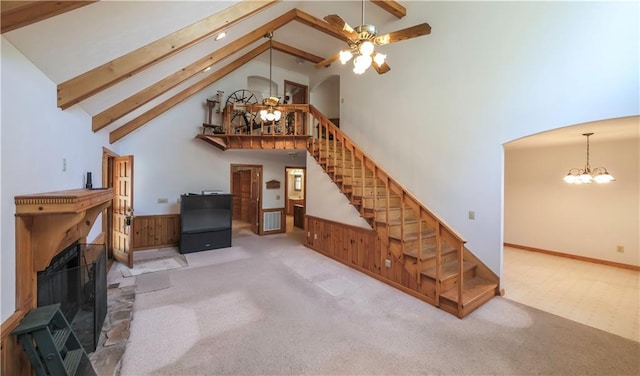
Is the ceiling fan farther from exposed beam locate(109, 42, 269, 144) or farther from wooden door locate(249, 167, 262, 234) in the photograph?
wooden door locate(249, 167, 262, 234)

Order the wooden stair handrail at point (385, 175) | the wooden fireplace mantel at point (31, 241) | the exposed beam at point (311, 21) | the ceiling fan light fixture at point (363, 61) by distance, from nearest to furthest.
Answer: the wooden fireplace mantel at point (31, 241) < the ceiling fan light fixture at point (363, 61) < the wooden stair handrail at point (385, 175) < the exposed beam at point (311, 21)

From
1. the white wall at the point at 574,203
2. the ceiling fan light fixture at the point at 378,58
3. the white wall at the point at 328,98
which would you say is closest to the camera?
the ceiling fan light fixture at the point at 378,58

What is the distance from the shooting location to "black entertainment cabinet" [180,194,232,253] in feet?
19.5

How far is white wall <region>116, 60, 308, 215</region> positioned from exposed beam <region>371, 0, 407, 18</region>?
13.7ft

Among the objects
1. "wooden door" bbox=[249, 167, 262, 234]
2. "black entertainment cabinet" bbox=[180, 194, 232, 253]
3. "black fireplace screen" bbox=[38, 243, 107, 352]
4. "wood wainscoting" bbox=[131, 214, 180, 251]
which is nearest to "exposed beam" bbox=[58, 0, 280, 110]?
"black fireplace screen" bbox=[38, 243, 107, 352]

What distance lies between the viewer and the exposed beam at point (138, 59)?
2.44 meters

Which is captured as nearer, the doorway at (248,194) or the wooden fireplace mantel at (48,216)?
the wooden fireplace mantel at (48,216)

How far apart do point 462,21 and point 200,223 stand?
21.5 ft

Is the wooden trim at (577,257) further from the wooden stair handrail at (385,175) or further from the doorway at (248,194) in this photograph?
the doorway at (248,194)

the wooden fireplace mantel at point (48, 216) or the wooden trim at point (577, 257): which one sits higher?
the wooden fireplace mantel at point (48, 216)

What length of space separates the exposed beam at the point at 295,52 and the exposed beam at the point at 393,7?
287cm

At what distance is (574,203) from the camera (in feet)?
18.1

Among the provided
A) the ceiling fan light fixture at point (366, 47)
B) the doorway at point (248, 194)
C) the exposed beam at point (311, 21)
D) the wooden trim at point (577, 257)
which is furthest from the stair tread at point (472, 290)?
the doorway at point (248, 194)

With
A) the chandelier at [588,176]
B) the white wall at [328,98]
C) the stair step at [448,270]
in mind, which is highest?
the white wall at [328,98]
